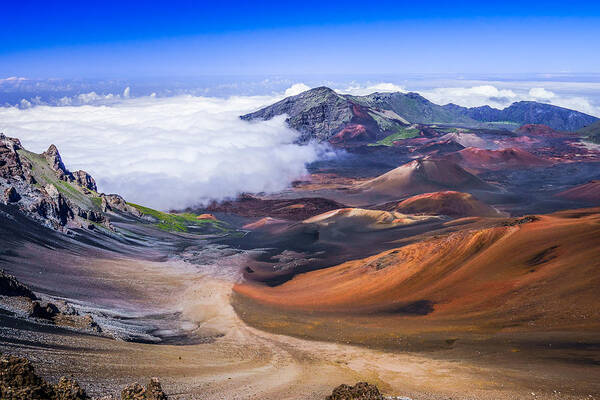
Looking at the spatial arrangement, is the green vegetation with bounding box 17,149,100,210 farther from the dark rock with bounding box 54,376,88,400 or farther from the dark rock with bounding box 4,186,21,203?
the dark rock with bounding box 54,376,88,400

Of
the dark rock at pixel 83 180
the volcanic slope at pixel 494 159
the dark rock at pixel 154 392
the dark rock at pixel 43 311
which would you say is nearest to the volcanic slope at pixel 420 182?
the volcanic slope at pixel 494 159

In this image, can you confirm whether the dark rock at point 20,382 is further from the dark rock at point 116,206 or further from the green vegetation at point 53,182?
the dark rock at point 116,206

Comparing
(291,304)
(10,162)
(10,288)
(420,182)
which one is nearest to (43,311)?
(10,288)

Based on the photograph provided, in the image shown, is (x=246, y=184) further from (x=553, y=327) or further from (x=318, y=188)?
(x=553, y=327)

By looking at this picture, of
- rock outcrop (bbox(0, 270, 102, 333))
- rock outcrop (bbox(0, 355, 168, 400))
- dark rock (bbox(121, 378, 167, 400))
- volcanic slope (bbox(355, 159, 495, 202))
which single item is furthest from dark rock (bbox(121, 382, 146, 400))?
volcanic slope (bbox(355, 159, 495, 202))

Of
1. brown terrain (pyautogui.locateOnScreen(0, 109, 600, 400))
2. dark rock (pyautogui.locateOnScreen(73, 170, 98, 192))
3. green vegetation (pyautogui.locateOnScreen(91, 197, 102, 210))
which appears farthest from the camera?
dark rock (pyautogui.locateOnScreen(73, 170, 98, 192))

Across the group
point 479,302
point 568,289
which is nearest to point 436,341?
point 479,302
